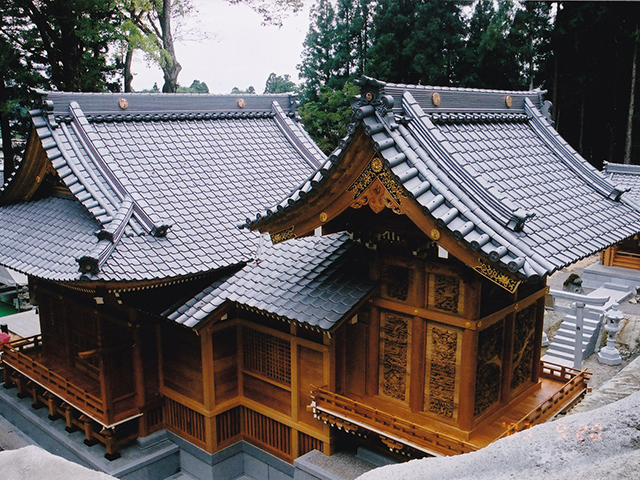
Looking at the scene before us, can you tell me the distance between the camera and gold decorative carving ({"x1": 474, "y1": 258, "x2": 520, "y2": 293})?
237 inches

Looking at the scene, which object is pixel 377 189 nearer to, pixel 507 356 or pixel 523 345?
pixel 507 356

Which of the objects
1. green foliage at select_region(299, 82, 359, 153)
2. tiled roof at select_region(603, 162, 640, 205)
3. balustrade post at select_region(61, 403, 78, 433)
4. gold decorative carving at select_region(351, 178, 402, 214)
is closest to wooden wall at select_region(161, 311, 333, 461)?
balustrade post at select_region(61, 403, 78, 433)

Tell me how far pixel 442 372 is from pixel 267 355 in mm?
3265

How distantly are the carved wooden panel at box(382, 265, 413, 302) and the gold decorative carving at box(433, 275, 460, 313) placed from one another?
1.37 feet

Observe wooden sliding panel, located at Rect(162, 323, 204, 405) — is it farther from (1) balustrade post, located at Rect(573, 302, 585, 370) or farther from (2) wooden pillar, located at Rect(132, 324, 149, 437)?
(1) balustrade post, located at Rect(573, 302, 585, 370)

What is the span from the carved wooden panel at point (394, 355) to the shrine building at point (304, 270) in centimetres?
3

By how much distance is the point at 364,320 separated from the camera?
850cm

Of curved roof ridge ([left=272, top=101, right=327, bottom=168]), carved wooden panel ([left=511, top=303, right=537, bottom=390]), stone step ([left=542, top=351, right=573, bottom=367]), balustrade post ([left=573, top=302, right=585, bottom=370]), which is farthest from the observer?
stone step ([left=542, top=351, right=573, bottom=367])

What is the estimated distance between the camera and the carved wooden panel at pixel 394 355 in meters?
8.09

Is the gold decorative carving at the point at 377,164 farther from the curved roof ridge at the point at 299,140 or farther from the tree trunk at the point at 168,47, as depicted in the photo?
the tree trunk at the point at 168,47

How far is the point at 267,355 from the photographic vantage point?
960 cm

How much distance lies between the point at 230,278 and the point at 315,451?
324 cm

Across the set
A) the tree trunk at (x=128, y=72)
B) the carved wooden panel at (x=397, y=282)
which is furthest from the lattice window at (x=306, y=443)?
the tree trunk at (x=128, y=72)

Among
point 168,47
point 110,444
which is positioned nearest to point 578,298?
point 110,444
